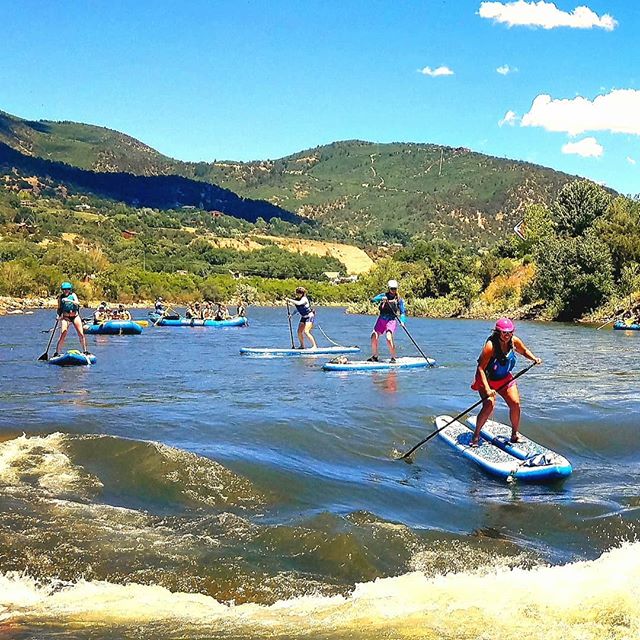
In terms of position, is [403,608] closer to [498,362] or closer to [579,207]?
[498,362]

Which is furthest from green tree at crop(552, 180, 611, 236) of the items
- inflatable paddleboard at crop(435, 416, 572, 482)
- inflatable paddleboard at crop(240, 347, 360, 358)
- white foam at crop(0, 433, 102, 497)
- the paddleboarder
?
white foam at crop(0, 433, 102, 497)

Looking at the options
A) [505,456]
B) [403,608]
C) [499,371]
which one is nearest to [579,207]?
[499,371]

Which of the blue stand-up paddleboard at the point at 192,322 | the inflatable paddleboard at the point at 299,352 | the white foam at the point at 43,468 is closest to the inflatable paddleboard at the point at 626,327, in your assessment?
the blue stand-up paddleboard at the point at 192,322

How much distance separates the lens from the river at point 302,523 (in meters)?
5.78

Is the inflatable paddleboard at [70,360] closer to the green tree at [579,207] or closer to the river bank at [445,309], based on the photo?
the river bank at [445,309]

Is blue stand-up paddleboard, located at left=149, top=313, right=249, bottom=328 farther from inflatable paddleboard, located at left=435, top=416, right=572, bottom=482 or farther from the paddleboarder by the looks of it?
inflatable paddleboard, located at left=435, top=416, right=572, bottom=482

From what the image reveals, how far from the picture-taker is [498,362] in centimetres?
1092

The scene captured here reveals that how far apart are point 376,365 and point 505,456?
1040 cm

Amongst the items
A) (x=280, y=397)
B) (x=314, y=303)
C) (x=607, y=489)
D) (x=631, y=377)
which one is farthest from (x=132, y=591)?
(x=314, y=303)

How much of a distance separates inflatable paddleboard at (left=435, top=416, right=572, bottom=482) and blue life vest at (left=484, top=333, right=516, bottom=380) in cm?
99

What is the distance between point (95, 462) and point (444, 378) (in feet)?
38.3

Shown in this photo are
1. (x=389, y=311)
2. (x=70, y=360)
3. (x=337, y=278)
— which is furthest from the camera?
(x=337, y=278)

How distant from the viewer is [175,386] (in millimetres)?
17984

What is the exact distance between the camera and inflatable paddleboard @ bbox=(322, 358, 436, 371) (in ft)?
66.7
